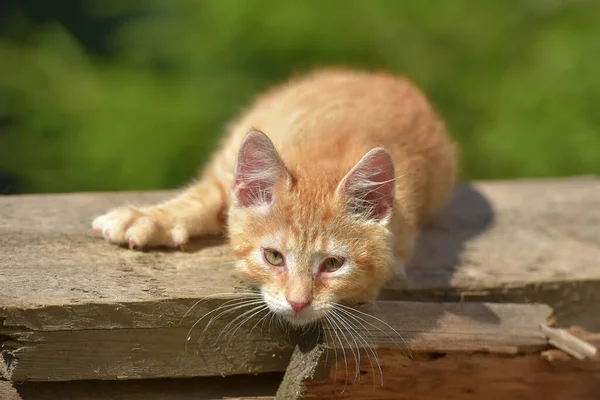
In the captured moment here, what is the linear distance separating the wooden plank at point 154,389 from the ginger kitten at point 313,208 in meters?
0.34

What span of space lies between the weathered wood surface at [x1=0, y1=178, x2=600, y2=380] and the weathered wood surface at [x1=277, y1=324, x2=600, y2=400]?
198mm

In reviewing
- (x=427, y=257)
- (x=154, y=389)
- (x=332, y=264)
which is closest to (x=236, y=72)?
(x=427, y=257)

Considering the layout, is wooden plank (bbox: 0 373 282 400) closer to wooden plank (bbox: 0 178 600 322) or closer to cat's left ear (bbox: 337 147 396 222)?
wooden plank (bbox: 0 178 600 322)

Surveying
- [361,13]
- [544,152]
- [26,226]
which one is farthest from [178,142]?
[544,152]

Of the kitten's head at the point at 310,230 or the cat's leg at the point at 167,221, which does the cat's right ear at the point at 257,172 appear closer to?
the kitten's head at the point at 310,230

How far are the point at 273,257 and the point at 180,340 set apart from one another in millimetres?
388

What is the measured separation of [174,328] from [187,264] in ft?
1.09

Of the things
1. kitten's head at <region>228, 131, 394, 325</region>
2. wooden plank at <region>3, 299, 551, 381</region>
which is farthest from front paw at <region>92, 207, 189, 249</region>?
wooden plank at <region>3, 299, 551, 381</region>

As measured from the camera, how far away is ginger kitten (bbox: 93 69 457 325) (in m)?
2.53

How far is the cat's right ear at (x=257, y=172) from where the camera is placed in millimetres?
2576

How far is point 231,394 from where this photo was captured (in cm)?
262

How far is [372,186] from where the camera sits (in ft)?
8.61

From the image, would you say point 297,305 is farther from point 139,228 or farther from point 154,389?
point 139,228

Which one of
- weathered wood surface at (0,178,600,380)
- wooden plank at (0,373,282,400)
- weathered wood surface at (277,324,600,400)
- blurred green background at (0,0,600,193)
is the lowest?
wooden plank at (0,373,282,400)
